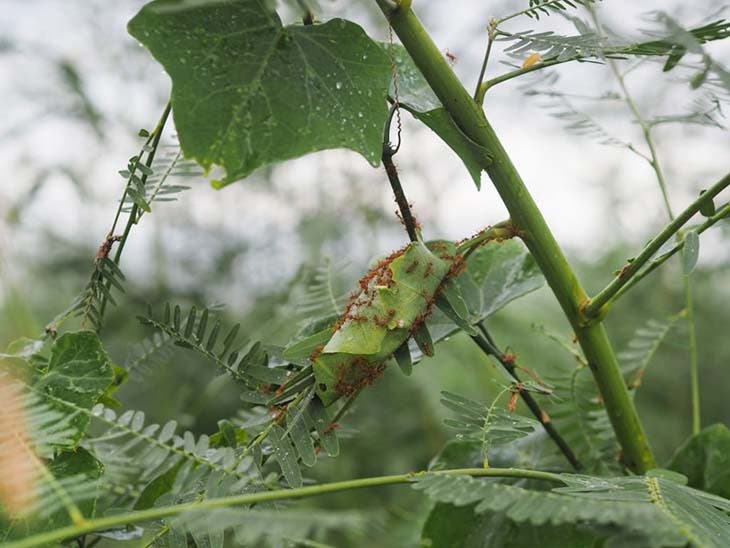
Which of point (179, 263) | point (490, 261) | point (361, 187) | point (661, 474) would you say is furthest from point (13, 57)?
point (661, 474)

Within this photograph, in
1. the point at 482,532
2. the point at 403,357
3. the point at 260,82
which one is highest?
the point at 260,82

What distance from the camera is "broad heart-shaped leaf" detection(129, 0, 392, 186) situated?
0.90 feet

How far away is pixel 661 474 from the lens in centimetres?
32

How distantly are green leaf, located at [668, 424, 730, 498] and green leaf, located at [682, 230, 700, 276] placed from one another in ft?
0.51

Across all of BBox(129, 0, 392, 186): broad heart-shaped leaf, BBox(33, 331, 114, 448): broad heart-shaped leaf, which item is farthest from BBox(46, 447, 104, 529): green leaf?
BBox(129, 0, 392, 186): broad heart-shaped leaf

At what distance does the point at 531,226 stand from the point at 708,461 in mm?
187

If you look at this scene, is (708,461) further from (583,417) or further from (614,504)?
(614,504)

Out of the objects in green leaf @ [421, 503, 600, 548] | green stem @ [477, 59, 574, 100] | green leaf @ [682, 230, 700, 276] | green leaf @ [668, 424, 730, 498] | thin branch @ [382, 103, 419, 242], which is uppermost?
green stem @ [477, 59, 574, 100]

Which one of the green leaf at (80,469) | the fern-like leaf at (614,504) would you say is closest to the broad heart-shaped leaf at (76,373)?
the green leaf at (80,469)

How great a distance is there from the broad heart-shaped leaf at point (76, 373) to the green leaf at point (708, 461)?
31 cm

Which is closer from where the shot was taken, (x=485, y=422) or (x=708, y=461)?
(x=485, y=422)

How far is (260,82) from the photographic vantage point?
0.28 meters

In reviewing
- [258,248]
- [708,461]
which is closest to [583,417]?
[708,461]

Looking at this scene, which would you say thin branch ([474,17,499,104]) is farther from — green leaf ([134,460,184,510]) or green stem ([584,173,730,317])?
green leaf ([134,460,184,510])
